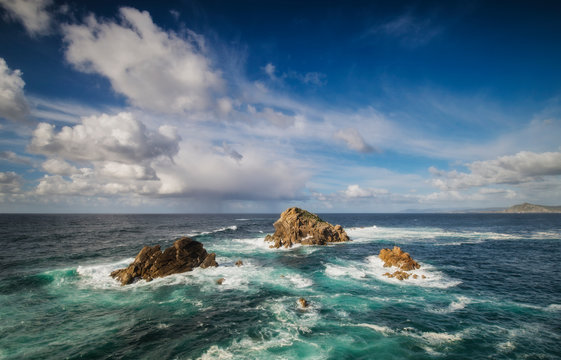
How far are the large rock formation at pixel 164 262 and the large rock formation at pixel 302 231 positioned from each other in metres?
26.1

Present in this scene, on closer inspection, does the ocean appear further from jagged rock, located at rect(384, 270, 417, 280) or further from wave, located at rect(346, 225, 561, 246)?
wave, located at rect(346, 225, 561, 246)

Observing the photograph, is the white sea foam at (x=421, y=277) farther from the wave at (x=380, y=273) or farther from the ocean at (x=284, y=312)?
the ocean at (x=284, y=312)

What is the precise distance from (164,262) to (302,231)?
4053 centimetres

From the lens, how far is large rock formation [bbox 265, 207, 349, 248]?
66688mm

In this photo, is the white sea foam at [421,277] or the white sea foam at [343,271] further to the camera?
the white sea foam at [343,271]

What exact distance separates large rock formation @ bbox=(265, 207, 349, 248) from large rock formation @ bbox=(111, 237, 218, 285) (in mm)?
26131

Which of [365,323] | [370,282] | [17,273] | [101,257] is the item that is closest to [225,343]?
[365,323]

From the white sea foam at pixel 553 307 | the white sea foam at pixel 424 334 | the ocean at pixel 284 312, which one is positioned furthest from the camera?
the white sea foam at pixel 553 307

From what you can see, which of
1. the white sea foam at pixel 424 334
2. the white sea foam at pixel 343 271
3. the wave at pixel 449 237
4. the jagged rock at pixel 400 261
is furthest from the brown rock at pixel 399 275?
the wave at pixel 449 237

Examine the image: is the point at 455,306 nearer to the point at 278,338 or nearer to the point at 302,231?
the point at 278,338

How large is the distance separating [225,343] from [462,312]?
939 inches

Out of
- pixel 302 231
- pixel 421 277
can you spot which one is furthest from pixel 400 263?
pixel 302 231

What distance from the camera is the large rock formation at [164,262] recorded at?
3462 cm

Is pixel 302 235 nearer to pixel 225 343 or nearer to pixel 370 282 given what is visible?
pixel 370 282
